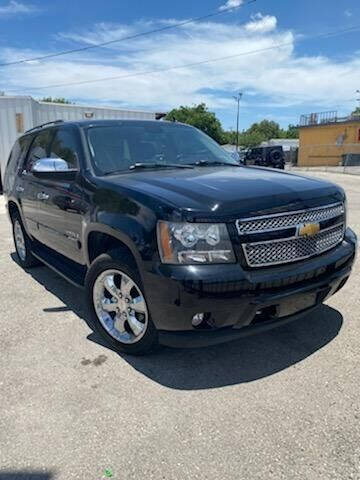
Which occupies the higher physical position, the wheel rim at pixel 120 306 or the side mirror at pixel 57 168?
the side mirror at pixel 57 168

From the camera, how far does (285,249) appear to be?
2891 millimetres

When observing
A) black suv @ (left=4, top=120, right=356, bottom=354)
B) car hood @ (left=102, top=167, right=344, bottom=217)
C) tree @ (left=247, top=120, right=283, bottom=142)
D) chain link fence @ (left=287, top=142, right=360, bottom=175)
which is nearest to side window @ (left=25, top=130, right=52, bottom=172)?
black suv @ (left=4, top=120, right=356, bottom=354)

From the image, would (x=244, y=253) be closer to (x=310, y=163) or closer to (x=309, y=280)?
(x=309, y=280)

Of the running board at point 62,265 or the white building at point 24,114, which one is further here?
the white building at point 24,114

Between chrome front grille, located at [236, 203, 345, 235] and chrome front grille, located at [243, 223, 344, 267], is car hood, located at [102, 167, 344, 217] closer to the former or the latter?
chrome front grille, located at [236, 203, 345, 235]

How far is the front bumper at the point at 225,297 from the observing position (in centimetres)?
264

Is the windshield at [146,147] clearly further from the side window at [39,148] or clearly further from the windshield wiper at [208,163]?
the side window at [39,148]

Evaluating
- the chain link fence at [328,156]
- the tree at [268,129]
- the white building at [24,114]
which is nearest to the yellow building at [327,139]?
the chain link fence at [328,156]

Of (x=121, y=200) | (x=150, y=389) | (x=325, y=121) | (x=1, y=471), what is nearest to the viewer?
(x=1, y=471)

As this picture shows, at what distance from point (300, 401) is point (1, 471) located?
5.85ft

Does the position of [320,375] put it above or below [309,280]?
below

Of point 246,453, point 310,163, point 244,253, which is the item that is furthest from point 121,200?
point 310,163

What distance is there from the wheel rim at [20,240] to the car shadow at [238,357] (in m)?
2.42

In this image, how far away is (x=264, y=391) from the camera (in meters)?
2.81
